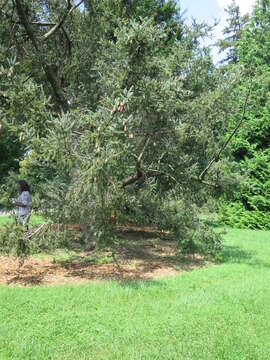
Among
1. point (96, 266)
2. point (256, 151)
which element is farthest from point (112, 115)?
point (256, 151)

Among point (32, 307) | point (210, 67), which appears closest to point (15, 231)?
point (32, 307)

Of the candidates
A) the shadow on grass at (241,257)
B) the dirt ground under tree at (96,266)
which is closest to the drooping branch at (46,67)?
the dirt ground under tree at (96,266)

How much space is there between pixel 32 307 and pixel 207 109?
509 centimetres

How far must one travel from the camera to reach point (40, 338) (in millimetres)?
3920

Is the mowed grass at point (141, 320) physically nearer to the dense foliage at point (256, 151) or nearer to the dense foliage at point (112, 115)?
the dense foliage at point (112, 115)

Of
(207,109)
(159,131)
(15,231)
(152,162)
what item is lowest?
(15,231)

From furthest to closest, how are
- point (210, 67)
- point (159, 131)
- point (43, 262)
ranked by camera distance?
1. point (210, 67)
2. point (43, 262)
3. point (159, 131)

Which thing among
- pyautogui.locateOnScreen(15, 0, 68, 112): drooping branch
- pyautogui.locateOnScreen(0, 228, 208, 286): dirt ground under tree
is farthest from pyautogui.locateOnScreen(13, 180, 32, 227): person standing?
pyautogui.locateOnScreen(15, 0, 68, 112): drooping branch

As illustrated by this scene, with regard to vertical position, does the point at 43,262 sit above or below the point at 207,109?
below

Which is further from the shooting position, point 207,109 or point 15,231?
point 207,109

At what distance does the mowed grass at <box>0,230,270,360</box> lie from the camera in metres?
3.71

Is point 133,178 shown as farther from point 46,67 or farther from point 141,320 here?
point 141,320

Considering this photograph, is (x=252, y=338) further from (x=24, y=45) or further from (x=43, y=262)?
(x=24, y=45)

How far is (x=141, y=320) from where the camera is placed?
441 cm
